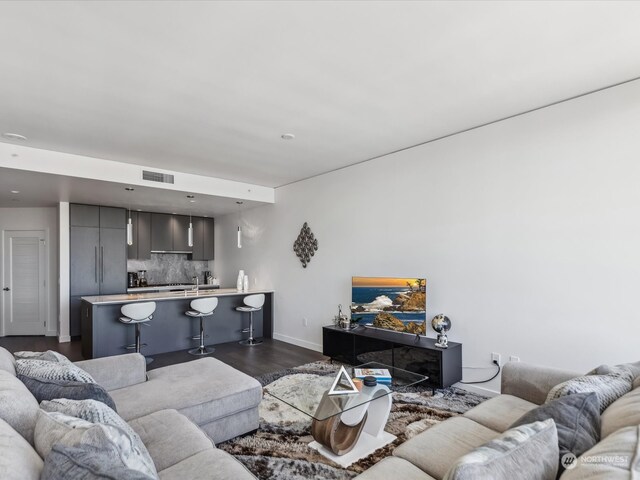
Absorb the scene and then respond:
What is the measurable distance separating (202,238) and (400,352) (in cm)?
580

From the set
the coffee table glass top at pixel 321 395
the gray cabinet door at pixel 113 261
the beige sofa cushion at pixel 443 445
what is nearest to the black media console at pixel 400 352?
the coffee table glass top at pixel 321 395

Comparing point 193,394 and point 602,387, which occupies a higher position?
point 602,387

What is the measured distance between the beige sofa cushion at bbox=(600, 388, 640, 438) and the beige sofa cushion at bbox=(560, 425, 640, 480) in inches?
9.9

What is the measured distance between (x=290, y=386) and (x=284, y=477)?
2.23ft

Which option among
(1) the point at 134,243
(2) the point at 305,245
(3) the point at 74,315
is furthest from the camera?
(1) the point at 134,243

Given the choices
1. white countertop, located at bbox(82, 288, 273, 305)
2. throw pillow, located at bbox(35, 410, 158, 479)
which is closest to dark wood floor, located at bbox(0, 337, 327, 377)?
white countertop, located at bbox(82, 288, 273, 305)

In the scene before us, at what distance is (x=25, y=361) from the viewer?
2.07 metres

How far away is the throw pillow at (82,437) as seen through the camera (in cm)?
117

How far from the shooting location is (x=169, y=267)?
8.08 meters

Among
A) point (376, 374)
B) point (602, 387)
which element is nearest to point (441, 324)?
point (376, 374)

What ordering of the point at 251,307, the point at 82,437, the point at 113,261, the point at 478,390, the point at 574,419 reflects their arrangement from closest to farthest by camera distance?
the point at 82,437, the point at 574,419, the point at 478,390, the point at 251,307, the point at 113,261

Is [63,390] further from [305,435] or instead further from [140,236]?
[140,236]

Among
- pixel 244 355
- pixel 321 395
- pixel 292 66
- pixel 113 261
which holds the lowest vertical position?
pixel 244 355

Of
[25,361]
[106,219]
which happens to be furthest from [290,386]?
[106,219]
